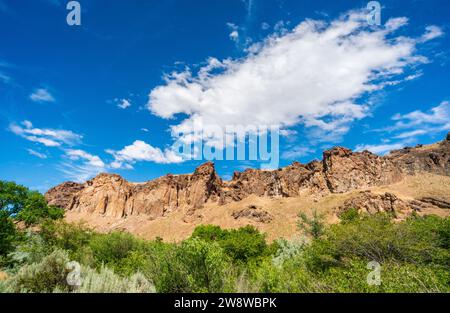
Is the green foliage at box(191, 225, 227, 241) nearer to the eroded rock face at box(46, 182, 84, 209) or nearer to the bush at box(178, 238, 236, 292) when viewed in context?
the bush at box(178, 238, 236, 292)

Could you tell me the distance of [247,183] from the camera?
11731 centimetres

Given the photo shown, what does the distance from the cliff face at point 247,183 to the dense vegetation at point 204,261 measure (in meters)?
69.7

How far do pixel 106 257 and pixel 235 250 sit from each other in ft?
54.4

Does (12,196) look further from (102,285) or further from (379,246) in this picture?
(379,246)

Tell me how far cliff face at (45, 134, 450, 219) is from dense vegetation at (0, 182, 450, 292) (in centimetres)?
6970

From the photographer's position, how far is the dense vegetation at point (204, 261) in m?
11.8

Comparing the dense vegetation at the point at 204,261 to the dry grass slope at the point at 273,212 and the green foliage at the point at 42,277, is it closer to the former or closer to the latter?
the green foliage at the point at 42,277

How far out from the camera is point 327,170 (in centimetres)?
10194

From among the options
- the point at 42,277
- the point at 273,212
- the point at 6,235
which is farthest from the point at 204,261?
the point at 273,212

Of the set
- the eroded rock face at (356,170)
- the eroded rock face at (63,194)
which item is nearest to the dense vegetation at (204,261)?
the eroded rock face at (356,170)

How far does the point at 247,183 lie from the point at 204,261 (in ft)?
341

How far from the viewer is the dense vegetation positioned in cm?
1181

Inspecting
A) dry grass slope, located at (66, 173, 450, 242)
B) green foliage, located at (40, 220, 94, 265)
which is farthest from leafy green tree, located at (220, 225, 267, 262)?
dry grass slope, located at (66, 173, 450, 242)
